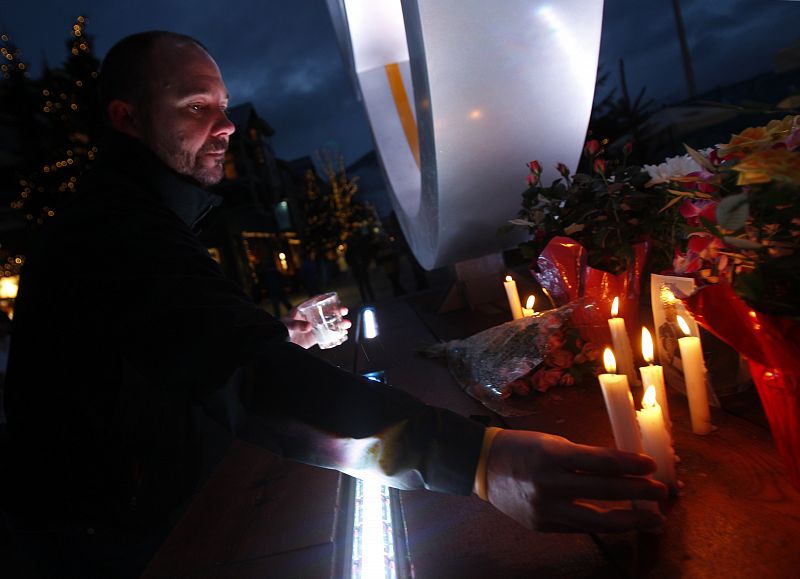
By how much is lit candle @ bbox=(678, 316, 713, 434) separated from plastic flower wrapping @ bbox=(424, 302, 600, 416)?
417 mm

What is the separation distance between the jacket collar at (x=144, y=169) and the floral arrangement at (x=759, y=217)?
4.41ft

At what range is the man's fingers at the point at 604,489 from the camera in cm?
63

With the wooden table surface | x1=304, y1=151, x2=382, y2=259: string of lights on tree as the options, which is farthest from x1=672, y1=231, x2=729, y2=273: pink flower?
x1=304, y1=151, x2=382, y2=259: string of lights on tree

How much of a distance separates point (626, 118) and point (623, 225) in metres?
11.5

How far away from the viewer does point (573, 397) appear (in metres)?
1.53

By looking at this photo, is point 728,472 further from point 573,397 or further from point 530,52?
point 530,52

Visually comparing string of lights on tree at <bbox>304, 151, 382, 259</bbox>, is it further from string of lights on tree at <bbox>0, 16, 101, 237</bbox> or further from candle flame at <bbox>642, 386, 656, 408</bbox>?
candle flame at <bbox>642, 386, 656, 408</bbox>

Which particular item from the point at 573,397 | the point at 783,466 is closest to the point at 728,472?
the point at 783,466

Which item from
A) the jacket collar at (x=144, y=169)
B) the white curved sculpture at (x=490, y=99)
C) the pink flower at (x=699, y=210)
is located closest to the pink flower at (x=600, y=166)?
the pink flower at (x=699, y=210)

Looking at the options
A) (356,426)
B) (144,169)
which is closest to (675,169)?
(356,426)

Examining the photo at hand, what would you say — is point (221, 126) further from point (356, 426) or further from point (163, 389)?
point (356, 426)

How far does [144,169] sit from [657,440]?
1.44m

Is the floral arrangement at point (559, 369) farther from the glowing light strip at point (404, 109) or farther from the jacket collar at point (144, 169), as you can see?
the glowing light strip at point (404, 109)

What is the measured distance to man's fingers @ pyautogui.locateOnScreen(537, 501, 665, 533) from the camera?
63 cm
